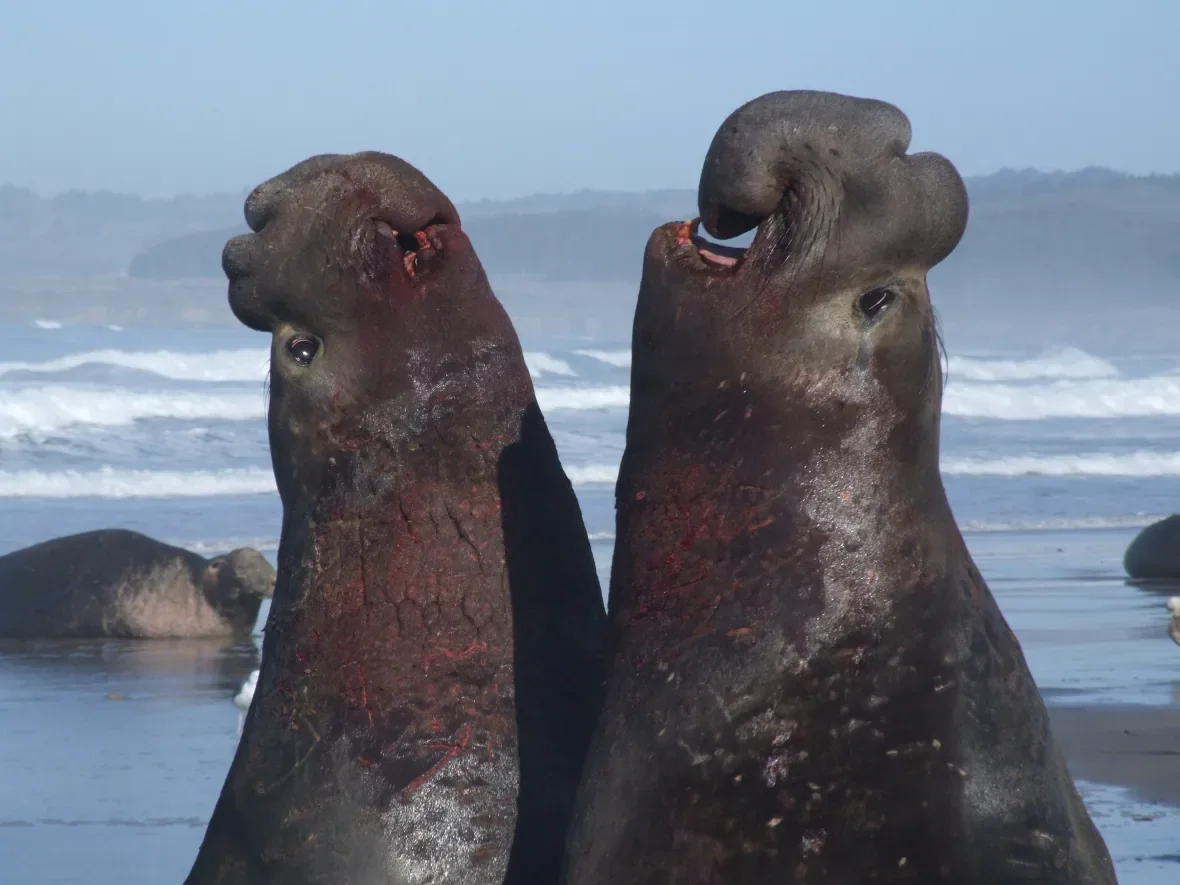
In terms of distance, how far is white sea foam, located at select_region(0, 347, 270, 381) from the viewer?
99.7ft

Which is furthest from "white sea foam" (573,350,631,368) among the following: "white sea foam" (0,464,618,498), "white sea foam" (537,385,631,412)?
"white sea foam" (0,464,618,498)

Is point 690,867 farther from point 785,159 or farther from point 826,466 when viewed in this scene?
point 785,159

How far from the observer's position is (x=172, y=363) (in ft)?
102

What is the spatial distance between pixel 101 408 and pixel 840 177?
2335 centimetres

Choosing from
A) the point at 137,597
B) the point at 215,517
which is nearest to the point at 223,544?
the point at 215,517

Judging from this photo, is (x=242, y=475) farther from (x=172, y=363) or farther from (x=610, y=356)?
(x=610, y=356)

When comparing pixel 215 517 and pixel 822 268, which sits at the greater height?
pixel 822 268

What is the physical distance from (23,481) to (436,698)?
16640mm

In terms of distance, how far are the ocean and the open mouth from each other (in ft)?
8.32

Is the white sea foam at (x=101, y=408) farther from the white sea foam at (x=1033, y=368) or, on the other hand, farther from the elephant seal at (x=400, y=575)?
the elephant seal at (x=400, y=575)

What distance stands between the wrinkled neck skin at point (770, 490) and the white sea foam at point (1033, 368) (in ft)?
107

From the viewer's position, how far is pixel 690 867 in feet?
8.27

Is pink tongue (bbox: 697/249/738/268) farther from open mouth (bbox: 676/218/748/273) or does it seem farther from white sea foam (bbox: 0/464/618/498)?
white sea foam (bbox: 0/464/618/498)

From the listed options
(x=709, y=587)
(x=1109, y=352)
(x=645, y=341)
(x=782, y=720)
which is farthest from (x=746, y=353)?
(x=1109, y=352)
